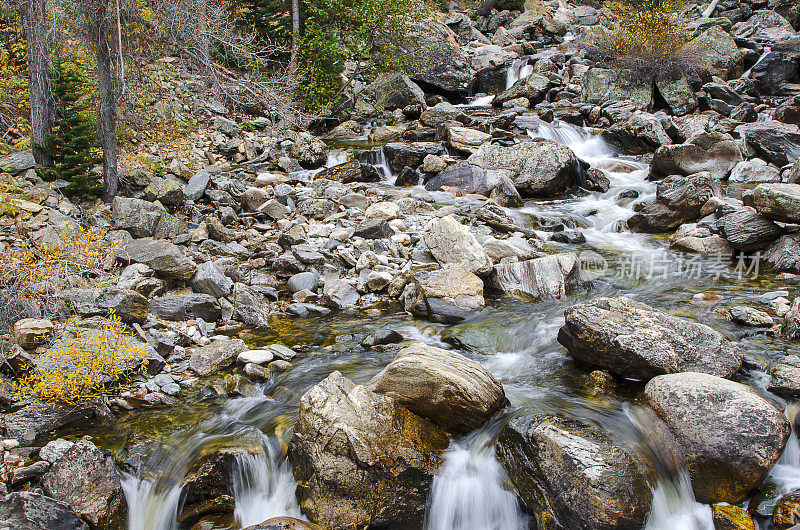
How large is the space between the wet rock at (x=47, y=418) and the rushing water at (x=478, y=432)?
764 mm

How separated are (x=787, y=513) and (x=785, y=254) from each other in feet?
18.0

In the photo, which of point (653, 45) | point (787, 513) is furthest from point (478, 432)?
point (653, 45)

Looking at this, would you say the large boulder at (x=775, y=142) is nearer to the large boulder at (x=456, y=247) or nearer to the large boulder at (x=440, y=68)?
the large boulder at (x=456, y=247)

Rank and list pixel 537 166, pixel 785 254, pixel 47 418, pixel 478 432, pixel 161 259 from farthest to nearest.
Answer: pixel 537 166
pixel 785 254
pixel 161 259
pixel 47 418
pixel 478 432

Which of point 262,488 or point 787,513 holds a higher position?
point 787,513

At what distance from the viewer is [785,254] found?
7.73m

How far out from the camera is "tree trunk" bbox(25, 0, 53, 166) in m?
8.57

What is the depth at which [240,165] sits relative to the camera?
45.6 feet

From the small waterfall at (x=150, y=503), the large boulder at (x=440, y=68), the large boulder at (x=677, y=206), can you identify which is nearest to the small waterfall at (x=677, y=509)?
the small waterfall at (x=150, y=503)

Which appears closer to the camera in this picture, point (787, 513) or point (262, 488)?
point (787, 513)

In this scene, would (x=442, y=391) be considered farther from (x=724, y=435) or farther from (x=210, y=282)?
(x=210, y=282)

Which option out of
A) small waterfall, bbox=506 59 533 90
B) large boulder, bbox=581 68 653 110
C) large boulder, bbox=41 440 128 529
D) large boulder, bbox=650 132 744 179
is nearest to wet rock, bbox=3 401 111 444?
large boulder, bbox=41 440 128 529

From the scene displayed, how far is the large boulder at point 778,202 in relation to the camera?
7.75 meters

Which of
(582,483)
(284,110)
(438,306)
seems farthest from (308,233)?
(582,483)
